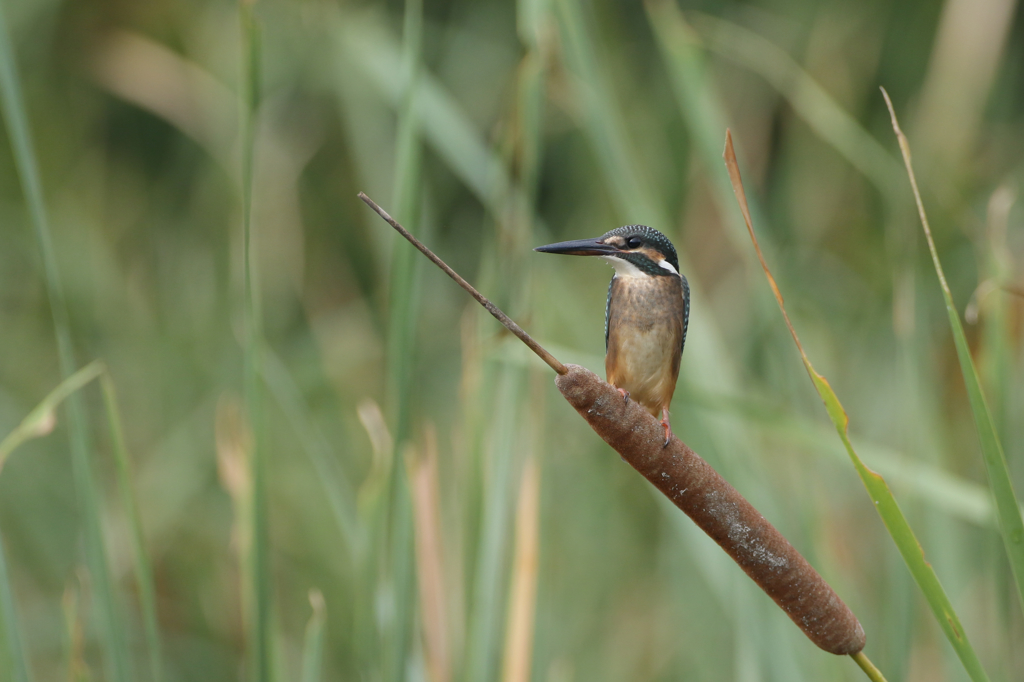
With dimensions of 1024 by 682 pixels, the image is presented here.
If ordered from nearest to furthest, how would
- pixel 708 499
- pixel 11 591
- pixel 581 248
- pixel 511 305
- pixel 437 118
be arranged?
pixel 708 499 → pixel 581 248 → pixel 11 591 → pixel 511 305 → pixel 437 118

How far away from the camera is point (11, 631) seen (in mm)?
1042

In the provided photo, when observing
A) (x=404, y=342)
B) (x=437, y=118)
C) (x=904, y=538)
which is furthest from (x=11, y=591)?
(x=437, y=118)

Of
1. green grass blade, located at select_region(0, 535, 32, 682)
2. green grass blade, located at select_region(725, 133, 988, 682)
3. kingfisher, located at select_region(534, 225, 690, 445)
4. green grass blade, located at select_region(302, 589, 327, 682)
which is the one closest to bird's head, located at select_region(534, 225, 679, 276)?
kingfisher, located at select_region(534, 225, 690, 445)

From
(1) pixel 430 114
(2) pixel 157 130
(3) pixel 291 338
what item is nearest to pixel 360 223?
(3) pixel 291 338

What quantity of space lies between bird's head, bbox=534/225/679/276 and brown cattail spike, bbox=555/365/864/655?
0.30m

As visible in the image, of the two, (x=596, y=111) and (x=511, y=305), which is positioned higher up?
(x=596, y=111)

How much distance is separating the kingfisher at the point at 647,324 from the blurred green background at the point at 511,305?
37cm

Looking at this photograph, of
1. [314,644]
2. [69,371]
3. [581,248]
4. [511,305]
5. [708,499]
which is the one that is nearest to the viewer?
[708,499]

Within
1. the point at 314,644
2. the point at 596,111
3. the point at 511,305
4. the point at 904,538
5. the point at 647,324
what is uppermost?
the point at 596,111

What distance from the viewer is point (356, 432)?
368 centimetres

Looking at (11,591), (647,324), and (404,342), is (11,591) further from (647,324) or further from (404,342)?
(647,324)

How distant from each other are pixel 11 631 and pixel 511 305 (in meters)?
0.84

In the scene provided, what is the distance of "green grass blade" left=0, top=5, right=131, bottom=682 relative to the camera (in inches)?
42.9

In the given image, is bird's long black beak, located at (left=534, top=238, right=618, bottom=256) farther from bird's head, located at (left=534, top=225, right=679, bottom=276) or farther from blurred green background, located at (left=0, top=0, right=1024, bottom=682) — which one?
blurred green background, located at (left=0, top=0, right=1024, bottom=682)
